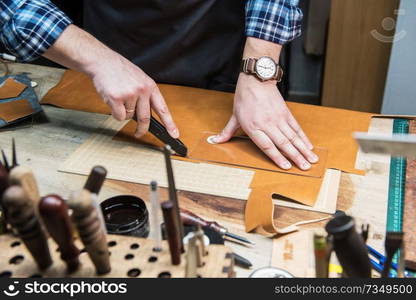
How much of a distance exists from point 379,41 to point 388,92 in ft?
0.79

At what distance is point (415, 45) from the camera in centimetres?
185

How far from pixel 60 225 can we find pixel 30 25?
0.67m

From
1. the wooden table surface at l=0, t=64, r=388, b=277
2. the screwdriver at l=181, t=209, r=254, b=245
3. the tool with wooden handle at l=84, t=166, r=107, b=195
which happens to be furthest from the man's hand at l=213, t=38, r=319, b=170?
the tool with wooden handle at l=84, t=166, r=107, b=195

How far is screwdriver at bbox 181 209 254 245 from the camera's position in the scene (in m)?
0.71

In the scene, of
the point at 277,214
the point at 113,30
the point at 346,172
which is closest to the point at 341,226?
the point at 277,214

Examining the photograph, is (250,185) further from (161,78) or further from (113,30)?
(113,30)

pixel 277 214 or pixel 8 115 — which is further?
pixel 8 115

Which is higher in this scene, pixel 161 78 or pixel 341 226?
pixel 341 226

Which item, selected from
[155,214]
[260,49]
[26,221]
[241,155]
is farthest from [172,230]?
[260,49]

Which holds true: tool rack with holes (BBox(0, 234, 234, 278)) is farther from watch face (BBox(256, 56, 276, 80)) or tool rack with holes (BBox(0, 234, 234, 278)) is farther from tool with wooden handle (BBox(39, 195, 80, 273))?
watch face (BBox(256, 56, 276, 80))

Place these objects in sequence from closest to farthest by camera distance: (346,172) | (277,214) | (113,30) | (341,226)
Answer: (341,226) → (277,214) → (346,172) → (113,30)

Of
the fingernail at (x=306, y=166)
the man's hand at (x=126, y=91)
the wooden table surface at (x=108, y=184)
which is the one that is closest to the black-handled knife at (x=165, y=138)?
the man's hand at (x=126, y=91)

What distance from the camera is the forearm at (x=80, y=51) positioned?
0.97 metres

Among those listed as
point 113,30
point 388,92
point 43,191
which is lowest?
point 388,92
